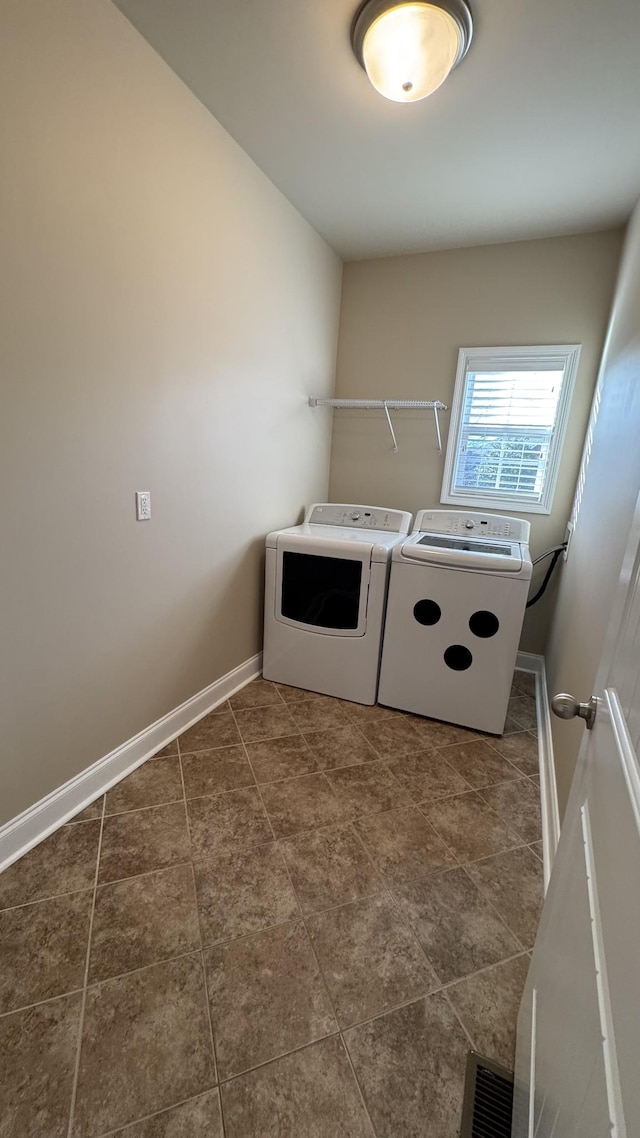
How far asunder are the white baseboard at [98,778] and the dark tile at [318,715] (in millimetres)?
419

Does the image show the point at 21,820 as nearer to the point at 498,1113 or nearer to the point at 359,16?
the point at 498,1113

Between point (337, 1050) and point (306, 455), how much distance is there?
106 inches

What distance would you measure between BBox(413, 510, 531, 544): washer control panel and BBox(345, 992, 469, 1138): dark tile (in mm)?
2087

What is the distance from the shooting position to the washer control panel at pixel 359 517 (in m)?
2.78

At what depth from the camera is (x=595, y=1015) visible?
52 centimetres

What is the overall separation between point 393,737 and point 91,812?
1329mm

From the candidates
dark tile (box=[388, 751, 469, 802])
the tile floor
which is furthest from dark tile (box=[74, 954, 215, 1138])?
dark tile (box=[388, 751, 469, 802])

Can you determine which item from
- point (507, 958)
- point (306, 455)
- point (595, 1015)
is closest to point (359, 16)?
point (306, 455)

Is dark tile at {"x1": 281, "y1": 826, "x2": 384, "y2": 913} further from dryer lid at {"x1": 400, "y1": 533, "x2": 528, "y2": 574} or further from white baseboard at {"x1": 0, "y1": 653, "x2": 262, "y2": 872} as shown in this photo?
dryer lid at {"x1": 400, "y1": 533, "x2": 528, "y2": 574}

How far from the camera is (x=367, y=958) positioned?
123cm

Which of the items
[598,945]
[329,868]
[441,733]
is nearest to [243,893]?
[329,868]

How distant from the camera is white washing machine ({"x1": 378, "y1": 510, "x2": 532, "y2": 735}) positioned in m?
2.13

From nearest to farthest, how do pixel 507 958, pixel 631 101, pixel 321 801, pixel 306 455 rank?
pixel 507 958
pixel 631 101
pixel 321 801
pixel 306 455

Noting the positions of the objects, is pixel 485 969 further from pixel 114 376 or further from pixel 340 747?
pixel 114 376
